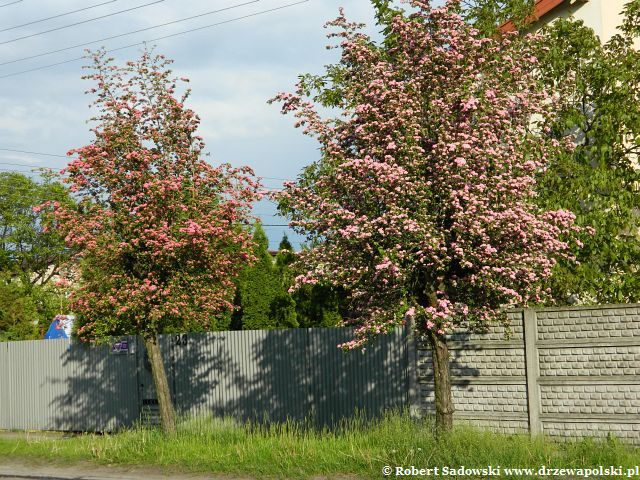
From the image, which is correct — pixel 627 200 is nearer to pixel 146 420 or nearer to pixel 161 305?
pixel 161 305

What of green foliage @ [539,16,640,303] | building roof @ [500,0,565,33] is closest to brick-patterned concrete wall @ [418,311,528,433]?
green foliage @ [539,16,640,303]

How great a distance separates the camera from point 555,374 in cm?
1270

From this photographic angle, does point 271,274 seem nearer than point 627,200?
No

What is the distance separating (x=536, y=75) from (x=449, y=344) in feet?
17.5

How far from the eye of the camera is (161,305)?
1431 centimetres

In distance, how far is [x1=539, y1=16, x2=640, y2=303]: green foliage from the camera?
45.7ft

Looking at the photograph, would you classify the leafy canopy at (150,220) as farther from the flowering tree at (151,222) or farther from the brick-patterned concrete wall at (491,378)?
the brick-patterned concrete wall at (491,378)

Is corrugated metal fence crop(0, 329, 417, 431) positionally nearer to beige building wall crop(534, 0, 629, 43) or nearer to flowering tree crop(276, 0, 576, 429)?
flowering tree crop(276, 0, 576, 429)

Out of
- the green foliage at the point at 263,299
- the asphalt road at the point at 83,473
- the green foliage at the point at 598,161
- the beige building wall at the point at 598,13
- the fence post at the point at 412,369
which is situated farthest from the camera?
the green foliage at the point at 263,299

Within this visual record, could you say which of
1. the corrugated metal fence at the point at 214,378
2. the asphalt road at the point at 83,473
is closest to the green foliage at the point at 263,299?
the corrugated metal fence at the point at 214,378

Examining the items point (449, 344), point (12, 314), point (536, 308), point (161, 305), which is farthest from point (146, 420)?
point (12, 314)

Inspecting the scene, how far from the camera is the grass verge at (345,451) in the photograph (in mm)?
10824

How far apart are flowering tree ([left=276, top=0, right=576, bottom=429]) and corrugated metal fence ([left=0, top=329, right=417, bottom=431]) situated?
3.10 meters

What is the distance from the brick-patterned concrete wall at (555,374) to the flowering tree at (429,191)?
0.86 meters
